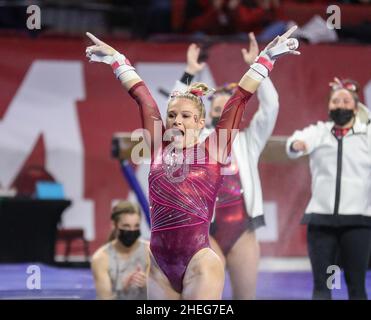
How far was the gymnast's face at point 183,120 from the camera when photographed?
4738mm

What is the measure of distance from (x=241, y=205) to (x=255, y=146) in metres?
0.44

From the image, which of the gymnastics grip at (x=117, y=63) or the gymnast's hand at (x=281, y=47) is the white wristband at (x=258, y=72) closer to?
the gymnast's hand at (x=281, y=47)

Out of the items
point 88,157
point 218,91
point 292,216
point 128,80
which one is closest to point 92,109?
point 88,157

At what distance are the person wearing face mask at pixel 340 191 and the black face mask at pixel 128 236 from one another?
1104mm

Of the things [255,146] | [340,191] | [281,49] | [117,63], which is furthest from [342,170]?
[117,63]

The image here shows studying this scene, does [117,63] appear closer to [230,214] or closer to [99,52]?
[99,52]

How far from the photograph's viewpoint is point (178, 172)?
15.4ft

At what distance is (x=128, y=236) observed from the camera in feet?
20.6

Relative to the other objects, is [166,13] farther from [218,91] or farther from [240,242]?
[240,242]

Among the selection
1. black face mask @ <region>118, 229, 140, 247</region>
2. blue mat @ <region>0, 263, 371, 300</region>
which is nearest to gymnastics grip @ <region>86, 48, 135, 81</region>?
black face mask @ <region>118, 229, 140, 247</region>

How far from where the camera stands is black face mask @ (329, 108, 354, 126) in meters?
6.18

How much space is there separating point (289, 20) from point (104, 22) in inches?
75.8

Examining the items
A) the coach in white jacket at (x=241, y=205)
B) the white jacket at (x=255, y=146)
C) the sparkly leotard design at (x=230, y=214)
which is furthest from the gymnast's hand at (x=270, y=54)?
the sparkly leotard design at (x=230, y=214)

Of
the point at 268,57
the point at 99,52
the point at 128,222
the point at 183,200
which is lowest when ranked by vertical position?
the point at 183,200
